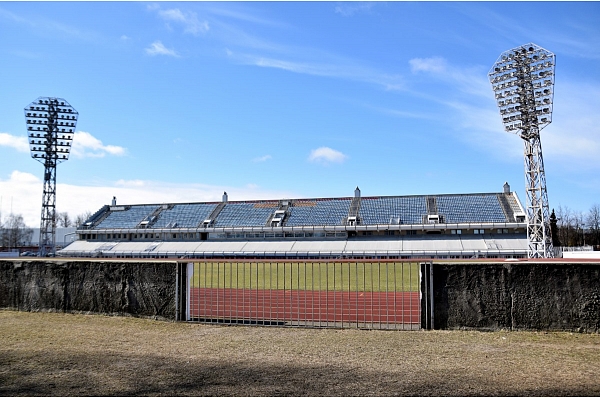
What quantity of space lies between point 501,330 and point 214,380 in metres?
6.57

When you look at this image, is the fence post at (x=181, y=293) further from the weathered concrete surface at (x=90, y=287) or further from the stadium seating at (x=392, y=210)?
the stadium seating at (x=392, y=210)

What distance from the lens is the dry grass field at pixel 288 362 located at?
643cm

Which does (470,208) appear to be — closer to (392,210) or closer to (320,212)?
(392,210)

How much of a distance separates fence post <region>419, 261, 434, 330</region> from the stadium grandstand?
132 ft

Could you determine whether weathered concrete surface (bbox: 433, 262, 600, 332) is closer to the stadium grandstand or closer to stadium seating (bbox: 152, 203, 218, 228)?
the stadium grandstand

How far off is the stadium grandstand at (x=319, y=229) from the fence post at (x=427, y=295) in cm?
4013

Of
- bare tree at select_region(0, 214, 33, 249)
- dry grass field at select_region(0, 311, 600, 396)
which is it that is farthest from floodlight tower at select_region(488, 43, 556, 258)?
bare tree at select_region(0, 214, 33, 249)

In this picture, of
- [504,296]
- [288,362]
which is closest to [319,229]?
[504,296]

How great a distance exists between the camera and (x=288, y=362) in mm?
7973

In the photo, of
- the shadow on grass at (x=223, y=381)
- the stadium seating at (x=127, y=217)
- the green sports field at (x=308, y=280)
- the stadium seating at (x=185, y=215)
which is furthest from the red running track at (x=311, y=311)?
the stadium seating at (x=127, y=217)

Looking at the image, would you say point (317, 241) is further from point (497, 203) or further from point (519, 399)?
point (519, 399)

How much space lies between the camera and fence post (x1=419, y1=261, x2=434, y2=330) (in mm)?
11109

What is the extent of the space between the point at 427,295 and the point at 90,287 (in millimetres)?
8873

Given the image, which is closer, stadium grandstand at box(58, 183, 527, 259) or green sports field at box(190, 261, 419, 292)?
green sports field at box(190, 261, 419, 292)
